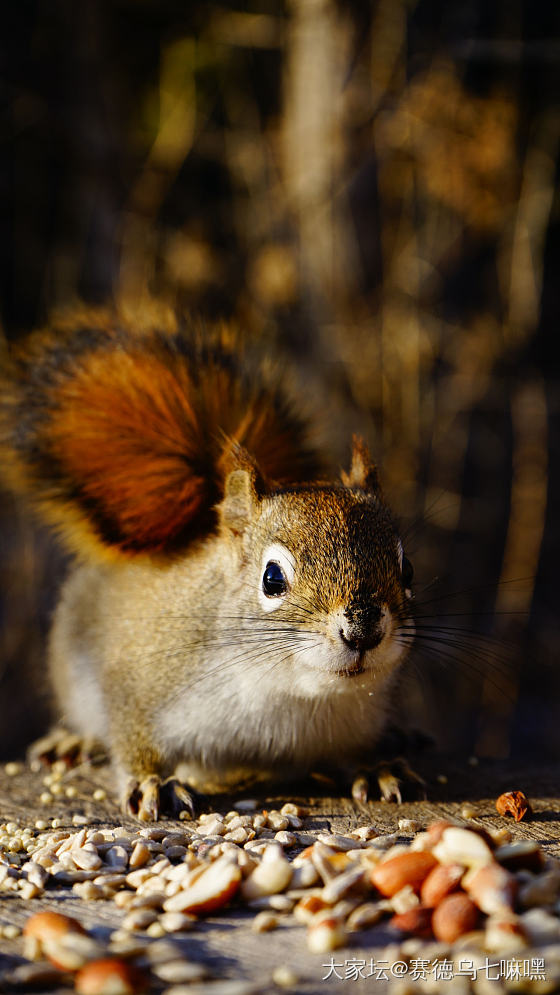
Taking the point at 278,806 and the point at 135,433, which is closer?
the point at 278,806

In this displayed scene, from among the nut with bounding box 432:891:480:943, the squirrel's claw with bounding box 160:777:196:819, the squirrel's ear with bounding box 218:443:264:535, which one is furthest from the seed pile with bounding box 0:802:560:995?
the squirrel's ear with bounding box 218:443:264:535

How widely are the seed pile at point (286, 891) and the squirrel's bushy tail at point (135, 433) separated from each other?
690mm

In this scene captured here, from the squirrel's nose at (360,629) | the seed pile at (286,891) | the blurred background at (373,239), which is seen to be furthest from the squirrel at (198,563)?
the blurred background at (373,239)

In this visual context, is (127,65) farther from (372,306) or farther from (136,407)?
(136,407)

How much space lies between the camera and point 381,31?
3311 millimetres

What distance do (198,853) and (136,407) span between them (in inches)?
38.2

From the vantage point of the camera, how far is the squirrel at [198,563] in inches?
60.5

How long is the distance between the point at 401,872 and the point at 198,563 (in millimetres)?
849

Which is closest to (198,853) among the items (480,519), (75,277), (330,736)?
(330,736)

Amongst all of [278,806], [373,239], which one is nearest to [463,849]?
[278,806]

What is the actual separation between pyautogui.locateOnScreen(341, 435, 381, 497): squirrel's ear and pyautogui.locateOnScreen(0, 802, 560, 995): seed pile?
695 millimetres

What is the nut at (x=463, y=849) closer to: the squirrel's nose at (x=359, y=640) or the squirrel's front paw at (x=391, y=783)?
the squirrel's nose at (x=359, y=640)

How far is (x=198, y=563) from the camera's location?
1861 mm

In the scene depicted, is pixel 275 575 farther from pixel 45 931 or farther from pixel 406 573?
pixel 45 931
